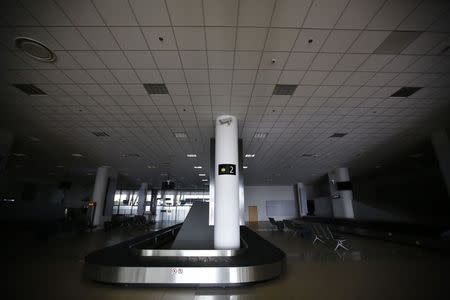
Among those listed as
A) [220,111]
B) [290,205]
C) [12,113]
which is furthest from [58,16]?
[290,205]

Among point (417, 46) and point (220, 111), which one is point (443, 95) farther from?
point (220, 111)


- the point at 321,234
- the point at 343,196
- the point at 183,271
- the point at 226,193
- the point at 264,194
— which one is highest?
the point at 264,194

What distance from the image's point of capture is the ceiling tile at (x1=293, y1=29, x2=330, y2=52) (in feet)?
14.7

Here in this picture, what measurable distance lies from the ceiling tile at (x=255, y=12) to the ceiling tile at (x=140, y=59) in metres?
2.36

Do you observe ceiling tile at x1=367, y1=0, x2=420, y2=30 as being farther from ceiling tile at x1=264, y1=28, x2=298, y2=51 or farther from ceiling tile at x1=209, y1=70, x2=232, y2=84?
ceiling tile at x1=209, y1=70, x2=232, y2=84

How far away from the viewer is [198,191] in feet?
112

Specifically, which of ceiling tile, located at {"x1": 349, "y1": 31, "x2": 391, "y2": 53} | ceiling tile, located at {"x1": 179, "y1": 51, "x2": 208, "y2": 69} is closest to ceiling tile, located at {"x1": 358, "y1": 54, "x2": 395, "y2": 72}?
ceiling tile, located at {"x1": 349, "y1": 31, "x2": 391, "y2": 53}

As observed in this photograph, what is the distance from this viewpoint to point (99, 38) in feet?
15.3

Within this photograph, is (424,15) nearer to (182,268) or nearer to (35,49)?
(182,268)

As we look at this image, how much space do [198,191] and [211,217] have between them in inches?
1003

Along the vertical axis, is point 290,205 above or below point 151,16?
below

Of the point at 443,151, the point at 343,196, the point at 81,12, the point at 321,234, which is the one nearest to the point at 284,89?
the point at 81,12

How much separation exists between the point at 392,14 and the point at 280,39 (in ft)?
6.73

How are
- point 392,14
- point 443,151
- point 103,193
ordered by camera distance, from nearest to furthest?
point 392,14
point 443,151
point 103,193
